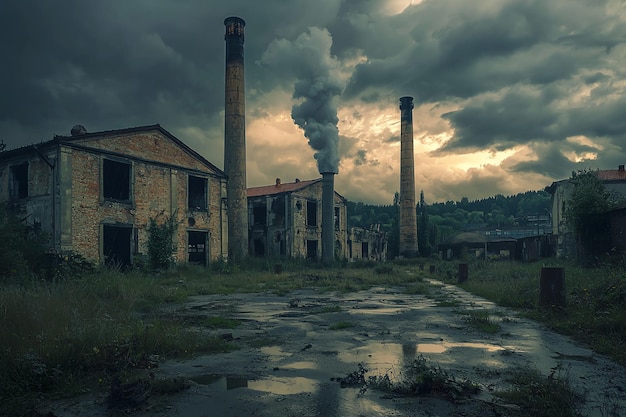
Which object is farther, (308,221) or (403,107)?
(403,107)

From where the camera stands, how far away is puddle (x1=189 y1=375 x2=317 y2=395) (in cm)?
400

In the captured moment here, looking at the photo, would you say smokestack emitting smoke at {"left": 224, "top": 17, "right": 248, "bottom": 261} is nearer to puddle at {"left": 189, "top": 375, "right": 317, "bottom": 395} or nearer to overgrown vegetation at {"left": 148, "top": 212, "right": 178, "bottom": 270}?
overgrown vegetation at {"left": 148, "top": 212, "right": 178, "bottom": 270}

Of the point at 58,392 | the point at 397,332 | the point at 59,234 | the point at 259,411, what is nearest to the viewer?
the point at 259,411

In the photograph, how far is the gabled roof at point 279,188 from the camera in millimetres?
31984

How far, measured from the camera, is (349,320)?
8.04 metres

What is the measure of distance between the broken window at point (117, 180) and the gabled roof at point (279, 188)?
1300 centimetres

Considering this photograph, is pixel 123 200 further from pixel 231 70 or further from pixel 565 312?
pixel 565 312

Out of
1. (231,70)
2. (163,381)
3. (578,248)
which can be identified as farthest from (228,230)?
(163,381)

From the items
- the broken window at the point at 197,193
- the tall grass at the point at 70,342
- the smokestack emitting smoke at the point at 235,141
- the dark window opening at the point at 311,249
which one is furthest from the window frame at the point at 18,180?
the dark window opening at the point at 311,249

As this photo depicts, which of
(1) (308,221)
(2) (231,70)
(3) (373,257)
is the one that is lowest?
(3) (373,257)

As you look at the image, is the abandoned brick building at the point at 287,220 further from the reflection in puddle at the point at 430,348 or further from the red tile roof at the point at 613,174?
the reflection in puddle at the point at 430,348

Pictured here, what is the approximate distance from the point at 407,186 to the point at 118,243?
2396 centimetres

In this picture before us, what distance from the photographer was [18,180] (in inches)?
717

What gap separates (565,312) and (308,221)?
25812 mm
